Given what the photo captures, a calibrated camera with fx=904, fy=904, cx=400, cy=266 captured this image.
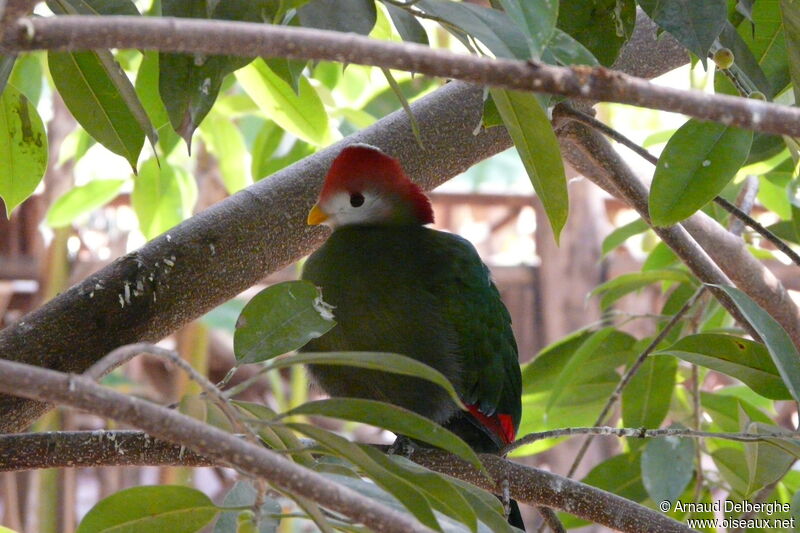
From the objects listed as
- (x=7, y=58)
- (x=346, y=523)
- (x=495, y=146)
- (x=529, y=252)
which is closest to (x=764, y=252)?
(x=495, y=146)

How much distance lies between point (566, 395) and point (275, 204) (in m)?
0.72

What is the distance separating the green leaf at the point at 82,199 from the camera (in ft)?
6.49

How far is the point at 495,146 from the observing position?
4.31 ft

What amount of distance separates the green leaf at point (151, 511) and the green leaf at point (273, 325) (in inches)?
5.9

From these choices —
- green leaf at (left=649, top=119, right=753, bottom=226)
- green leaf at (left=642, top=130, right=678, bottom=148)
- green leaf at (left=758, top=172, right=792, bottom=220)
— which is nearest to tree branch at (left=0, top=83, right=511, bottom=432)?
green leaf at (left=649, top=119, right=753, bottom=226)

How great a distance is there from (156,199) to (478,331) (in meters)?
0.67

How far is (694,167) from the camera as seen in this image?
0.95m

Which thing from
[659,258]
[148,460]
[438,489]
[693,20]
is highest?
[659,258]

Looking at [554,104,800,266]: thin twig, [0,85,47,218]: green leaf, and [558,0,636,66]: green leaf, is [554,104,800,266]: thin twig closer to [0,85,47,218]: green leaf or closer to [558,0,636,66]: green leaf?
[558,0,636,66]: green leaf

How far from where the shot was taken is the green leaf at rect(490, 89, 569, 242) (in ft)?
2.69

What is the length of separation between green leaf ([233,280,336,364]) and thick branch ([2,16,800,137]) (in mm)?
411

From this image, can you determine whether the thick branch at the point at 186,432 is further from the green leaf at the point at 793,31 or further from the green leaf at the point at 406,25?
the green leaf at the point at 793,31

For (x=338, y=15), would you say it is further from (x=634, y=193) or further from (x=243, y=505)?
(x=634, y=193)

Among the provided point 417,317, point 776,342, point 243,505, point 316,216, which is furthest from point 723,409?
point 243,505
